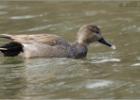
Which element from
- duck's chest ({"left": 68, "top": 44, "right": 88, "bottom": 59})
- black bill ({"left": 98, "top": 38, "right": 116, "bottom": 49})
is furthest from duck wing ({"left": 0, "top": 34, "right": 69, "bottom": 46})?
black bill ({"left": 98, "top": 38, "right": 116, "bottom": 49})

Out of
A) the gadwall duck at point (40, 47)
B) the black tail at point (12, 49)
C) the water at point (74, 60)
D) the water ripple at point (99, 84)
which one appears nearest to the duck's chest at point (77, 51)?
the gadwall duck at point (40, 47)

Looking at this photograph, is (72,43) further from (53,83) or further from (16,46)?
(53,83)

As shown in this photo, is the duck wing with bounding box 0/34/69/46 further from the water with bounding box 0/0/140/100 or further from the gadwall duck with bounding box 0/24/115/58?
the water with bounding box 0/0/140/100

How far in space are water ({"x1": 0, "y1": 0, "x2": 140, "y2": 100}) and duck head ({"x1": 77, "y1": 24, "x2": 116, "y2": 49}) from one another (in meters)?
0.19

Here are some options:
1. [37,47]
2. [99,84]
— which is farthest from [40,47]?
[99,84]

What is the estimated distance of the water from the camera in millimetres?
10109

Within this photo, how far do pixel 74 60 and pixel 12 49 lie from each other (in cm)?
104

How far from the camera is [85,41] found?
1356 centimetres

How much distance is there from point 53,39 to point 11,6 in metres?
5.02

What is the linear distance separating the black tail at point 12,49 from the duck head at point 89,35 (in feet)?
4.51

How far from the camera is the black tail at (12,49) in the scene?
492 inches

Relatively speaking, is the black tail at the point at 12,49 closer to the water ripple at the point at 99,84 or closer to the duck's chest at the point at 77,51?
the duck's chest at the point at 77,51

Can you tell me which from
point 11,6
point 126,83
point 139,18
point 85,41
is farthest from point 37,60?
point 11,6

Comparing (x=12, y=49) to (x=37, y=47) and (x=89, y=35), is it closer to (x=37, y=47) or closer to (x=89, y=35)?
(x=37, y=47)
